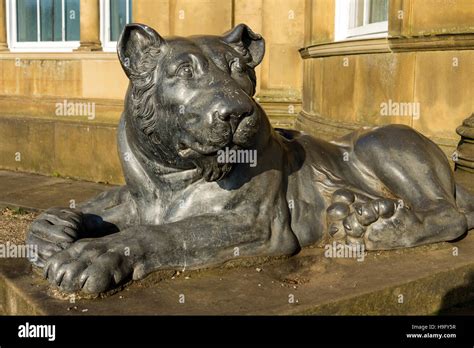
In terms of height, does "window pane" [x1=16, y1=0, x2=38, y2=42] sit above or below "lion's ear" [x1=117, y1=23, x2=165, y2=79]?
above

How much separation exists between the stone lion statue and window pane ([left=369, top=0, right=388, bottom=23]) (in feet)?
10.9

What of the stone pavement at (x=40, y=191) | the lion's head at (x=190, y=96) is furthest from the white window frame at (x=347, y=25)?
the lion's head at (x=190, y=96)

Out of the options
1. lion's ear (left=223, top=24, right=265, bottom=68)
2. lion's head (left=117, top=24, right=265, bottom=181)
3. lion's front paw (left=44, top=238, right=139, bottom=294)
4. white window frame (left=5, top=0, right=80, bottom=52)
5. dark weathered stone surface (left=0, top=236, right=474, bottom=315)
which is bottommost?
dark weathered stone surface (left=0, top=236, right=474, bottom=315)

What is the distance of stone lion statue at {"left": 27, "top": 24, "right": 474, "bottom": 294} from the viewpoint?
9.91ft

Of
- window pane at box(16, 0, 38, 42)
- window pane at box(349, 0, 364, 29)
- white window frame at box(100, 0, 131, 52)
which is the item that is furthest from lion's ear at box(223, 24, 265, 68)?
window pane at box(16, 0, 38, 42)

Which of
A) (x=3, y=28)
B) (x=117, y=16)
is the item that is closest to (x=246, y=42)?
(x=117, y=16)

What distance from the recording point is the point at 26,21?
36.0 ft

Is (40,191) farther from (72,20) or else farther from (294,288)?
(294,288)

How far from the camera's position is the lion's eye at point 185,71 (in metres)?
3.08

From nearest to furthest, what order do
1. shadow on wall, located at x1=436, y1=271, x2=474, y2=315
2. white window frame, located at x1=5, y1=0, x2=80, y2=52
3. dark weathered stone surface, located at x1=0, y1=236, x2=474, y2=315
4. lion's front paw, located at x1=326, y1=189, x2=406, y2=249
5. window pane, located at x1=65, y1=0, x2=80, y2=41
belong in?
dark weathered stone surface, located at x1=0, y1=236, x2=474, y2=315 → shadow on wall, located at x1=436, y1=271, x2=474, y2=315 → lion's front paw, located at x1=326, y1=189, x2=406, y2=249 → window pane, located at x1=65, y1=0, x2=80, y2=41 → white window frame, located at x1=5, y1=0, x2=80, y2=52

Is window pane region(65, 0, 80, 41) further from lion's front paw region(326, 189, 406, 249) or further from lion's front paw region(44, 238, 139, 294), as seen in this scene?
lion's front paw region(44, 238, 139, 294)

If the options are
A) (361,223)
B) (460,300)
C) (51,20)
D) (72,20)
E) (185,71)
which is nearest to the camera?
(185,71)

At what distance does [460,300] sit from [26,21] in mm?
9441

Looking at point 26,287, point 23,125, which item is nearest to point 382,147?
point 26,287
